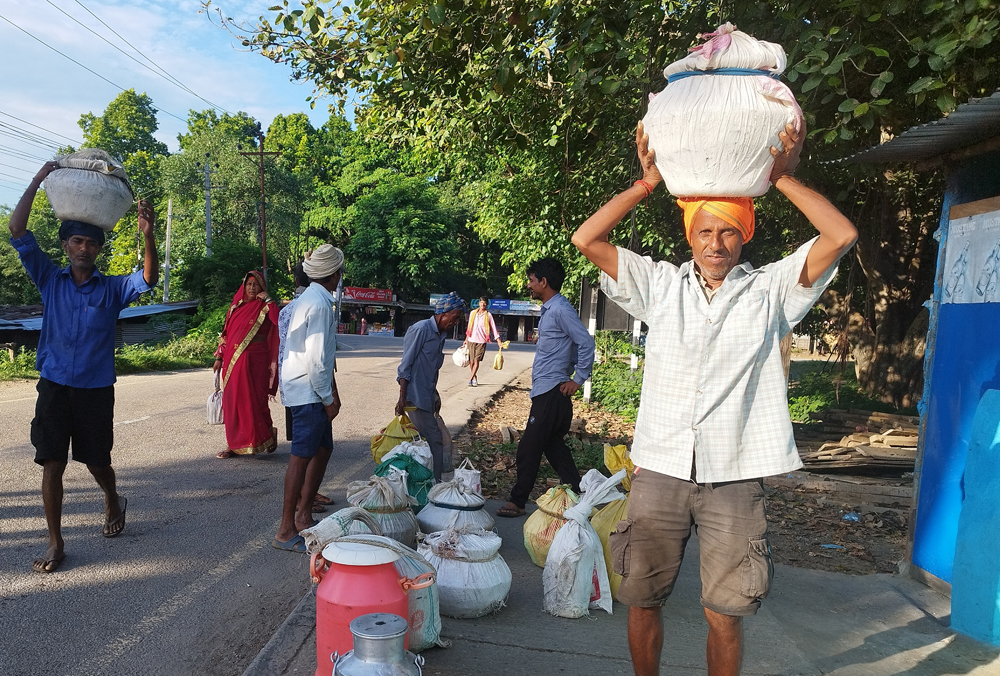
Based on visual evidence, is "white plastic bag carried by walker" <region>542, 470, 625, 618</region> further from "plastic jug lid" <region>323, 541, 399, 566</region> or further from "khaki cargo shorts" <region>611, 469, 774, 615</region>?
"plastic jug lid" <region>323, 541, 399, 566</region>

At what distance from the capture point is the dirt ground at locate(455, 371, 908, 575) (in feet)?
17.9

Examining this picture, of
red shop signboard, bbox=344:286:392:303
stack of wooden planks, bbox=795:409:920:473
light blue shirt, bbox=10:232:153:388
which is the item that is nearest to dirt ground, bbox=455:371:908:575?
stack of wooden planks, bbox=795:409:920:473

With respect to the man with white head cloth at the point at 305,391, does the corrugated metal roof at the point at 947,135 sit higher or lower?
higher

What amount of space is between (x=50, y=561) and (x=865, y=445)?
7.57 m

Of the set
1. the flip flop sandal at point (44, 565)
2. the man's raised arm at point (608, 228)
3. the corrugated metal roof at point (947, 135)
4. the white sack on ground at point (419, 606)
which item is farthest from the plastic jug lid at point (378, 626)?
the corrugated metal roof at point (947, 135)

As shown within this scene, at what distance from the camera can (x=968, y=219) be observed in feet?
14.3

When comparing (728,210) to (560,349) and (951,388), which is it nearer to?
(951,388)

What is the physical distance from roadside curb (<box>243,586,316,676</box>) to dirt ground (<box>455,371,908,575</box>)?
116 inches

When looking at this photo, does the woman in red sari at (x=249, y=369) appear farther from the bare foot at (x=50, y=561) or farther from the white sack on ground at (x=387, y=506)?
the white sack on ground at (x=387, y=506)

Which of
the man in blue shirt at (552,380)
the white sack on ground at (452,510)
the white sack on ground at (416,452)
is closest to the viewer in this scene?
the white sack on ground at (452,510)

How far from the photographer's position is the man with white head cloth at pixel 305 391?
15.6 ft

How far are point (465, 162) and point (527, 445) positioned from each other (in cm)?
904

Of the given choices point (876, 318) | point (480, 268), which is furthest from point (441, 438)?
point (480, 268)

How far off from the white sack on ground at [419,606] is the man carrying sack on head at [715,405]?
862mm
